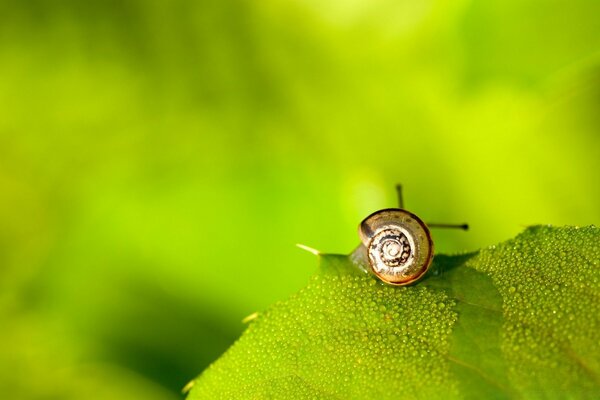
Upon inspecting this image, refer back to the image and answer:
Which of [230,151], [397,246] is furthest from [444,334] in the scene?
[230,151]

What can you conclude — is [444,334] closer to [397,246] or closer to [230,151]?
[397,246]

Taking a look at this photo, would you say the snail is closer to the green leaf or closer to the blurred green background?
the green leaf

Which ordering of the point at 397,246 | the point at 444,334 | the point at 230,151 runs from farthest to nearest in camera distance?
the point at 230,151, the point at 397,246, the point at 444,334

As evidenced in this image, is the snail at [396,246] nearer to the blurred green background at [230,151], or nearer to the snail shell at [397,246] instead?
the snail shell at [397,246]

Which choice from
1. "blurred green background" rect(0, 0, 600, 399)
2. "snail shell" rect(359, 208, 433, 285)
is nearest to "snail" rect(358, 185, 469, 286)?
"snail shell" rect(359, 208, 433, 285)

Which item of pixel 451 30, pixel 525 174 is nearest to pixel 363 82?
pixel 451 30

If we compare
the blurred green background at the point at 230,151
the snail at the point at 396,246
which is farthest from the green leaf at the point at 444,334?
the blurred green background at the point at 230,151

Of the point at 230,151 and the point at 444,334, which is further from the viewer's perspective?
the point at 230,151

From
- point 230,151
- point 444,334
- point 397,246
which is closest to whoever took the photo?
point 444,334
